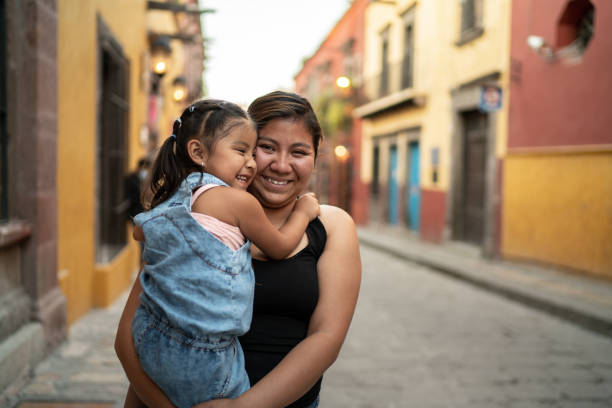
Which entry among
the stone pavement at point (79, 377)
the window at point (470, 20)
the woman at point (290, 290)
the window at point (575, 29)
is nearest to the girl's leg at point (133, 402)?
the woman at point (290, 290)

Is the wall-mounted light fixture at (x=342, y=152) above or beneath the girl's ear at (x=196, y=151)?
above

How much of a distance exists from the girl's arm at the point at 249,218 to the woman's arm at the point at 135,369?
0.29m

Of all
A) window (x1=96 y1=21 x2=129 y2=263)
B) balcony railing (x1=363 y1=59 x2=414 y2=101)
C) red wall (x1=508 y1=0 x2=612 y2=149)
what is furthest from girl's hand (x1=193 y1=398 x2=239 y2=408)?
balcony railing (x1=363 y1=59 x2=414 y2=101)

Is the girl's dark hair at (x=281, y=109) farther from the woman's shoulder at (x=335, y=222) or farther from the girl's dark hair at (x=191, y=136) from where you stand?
the woman's shoulder at (x=335, y=222)

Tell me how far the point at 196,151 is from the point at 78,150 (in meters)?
4.69

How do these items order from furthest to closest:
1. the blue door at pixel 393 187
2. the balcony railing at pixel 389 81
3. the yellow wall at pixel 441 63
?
the blue door at pixel 393 187 < the balcony railing at pixel 389 81 < the yellow wall at pixel 441 63

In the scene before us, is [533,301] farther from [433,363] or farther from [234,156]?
[234,156]

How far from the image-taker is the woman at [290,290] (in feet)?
5.48

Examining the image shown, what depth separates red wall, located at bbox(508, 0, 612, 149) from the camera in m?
Result: 8.84

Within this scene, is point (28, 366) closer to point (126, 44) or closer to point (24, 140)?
point (24, 140)

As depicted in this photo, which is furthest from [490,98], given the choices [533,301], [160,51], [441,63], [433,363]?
[433,363]

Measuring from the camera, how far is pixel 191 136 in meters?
1.81

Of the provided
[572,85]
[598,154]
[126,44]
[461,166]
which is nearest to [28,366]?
[126,44]

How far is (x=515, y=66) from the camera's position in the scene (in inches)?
440
